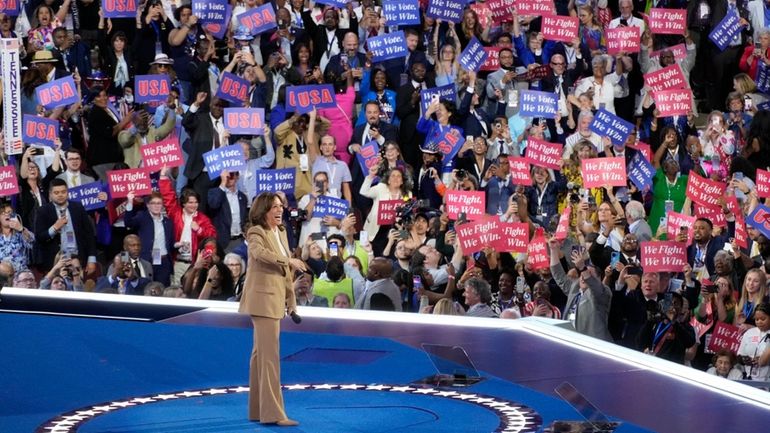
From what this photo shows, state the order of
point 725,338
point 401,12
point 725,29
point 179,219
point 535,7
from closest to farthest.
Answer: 1. point 725,338
2. point 179,219
3. point 401,12
4. point 535,7
5. point 725,29

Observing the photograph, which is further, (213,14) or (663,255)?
(213,14)

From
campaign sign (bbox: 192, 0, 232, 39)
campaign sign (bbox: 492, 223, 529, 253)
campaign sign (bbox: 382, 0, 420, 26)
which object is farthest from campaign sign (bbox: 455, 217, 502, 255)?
campaign sign (bbox: 192, 0, 232, 39)

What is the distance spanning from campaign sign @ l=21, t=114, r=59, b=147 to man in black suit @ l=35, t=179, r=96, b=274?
0.60 meters

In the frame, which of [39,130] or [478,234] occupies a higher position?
[39,130]

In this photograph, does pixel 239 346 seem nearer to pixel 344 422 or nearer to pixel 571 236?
pixel 344 422

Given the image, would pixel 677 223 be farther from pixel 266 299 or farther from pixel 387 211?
pixel 266 299

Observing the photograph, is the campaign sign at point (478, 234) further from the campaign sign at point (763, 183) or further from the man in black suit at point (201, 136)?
the man in black suit at point (201, 136)

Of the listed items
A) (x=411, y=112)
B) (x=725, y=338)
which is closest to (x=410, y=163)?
(x=411, y=112)

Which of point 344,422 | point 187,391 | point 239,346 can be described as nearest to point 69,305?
point 239,346

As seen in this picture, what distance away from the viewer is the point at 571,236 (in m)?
16.0

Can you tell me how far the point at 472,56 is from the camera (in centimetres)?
1820

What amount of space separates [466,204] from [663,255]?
2097 millimetres

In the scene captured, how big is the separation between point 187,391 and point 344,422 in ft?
4.45

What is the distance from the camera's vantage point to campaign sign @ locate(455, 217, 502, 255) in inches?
606
